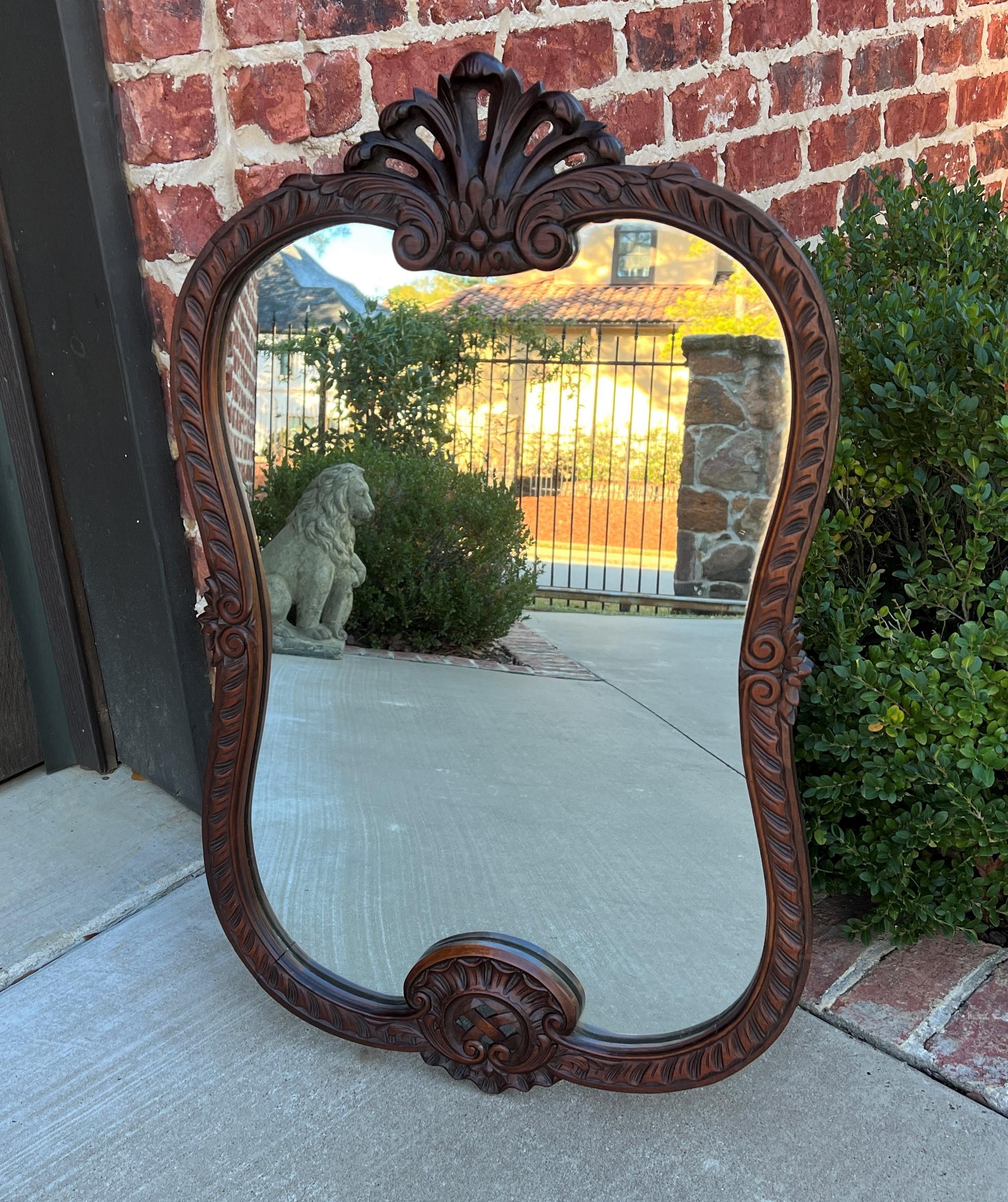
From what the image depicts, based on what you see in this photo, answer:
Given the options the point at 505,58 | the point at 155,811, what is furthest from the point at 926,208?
the point at 155,811

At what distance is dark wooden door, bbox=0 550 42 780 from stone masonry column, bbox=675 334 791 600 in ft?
5.69

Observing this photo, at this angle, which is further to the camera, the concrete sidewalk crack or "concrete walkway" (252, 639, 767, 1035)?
the concrete sidewalk crack

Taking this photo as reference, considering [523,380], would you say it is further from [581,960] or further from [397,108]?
[581,960]

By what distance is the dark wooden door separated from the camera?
238 cm

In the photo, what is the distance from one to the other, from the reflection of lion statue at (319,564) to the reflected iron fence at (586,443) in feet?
0.33

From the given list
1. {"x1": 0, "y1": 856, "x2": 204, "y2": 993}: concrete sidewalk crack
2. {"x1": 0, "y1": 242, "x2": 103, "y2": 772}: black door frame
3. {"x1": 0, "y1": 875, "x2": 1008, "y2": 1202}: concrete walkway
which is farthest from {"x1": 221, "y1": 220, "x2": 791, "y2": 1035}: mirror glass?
{"x1": 0, "y1": 242, "x2": 103, "y2": 772}: black door frame

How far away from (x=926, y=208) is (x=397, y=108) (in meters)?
1.34

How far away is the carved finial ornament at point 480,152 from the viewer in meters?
1.24

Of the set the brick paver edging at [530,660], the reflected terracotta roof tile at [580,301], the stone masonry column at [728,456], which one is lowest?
the brick paver edging at [530,660]

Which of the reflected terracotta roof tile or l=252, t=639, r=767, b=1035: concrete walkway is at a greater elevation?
the reflected terracotta roof tile

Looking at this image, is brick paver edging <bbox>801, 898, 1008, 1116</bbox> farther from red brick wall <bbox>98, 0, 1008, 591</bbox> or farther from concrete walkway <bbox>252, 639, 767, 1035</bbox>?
red brick wall <bbox>98, 0, 1008, 591</bbox>

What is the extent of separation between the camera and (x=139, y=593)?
2.15 meters

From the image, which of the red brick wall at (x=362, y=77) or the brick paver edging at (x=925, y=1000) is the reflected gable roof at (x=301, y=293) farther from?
the brick paver edging at (x=925, y=1000)

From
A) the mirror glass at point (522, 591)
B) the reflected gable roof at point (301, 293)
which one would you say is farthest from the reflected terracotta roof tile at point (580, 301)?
the reflected gable roof at point (301, 293)
